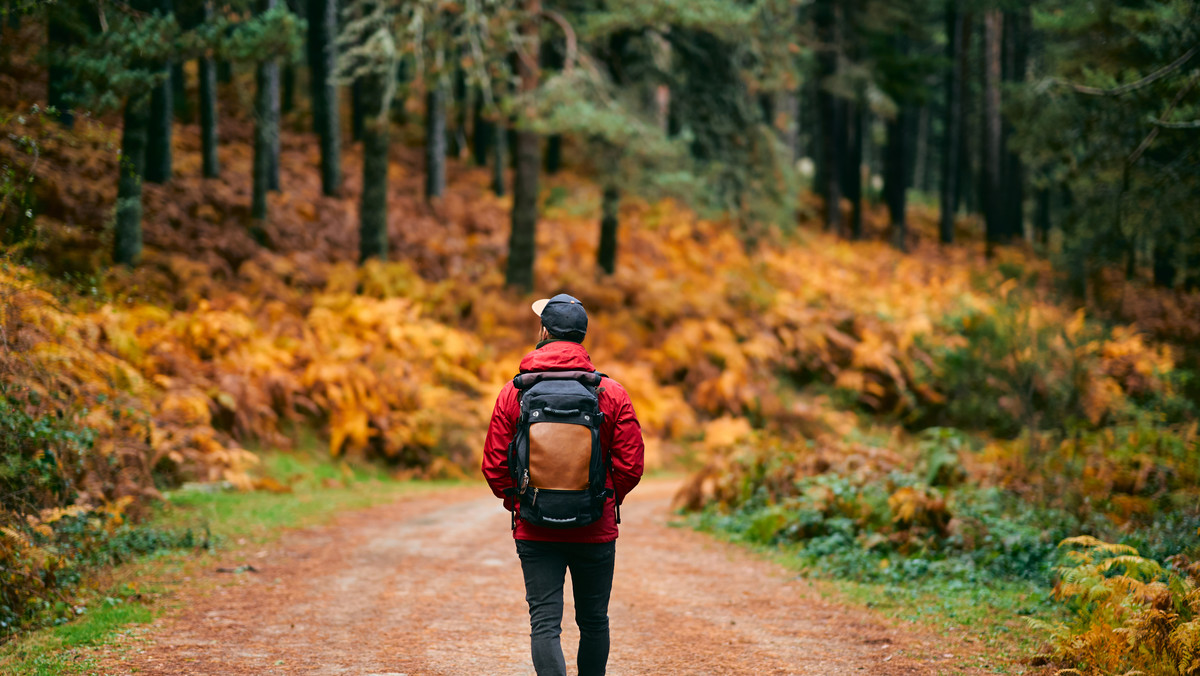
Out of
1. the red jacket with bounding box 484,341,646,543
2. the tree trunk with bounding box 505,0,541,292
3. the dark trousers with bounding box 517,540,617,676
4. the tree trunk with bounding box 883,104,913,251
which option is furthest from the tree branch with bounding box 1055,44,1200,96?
the tree trunk with bounding box 883,104,913,251

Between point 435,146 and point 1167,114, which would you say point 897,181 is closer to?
point 435,146

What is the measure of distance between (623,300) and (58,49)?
39.1 feet

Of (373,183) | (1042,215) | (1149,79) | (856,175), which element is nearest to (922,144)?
(1042,215)

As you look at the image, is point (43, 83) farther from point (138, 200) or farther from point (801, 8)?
point (801, 8)

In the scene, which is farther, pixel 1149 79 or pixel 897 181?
pixel 897 181

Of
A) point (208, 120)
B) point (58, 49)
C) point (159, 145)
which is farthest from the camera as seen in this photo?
point (208, 120)

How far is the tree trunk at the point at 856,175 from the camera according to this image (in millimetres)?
28656

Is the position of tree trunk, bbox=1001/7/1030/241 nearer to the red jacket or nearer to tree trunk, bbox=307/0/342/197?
tree trunk, bbox=307/0/342/197

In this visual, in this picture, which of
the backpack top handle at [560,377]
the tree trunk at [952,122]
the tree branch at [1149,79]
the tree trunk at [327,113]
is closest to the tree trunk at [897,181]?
the tree trunk at [952,122]

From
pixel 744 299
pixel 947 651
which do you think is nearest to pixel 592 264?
pixel 744 299

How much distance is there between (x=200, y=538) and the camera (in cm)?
798

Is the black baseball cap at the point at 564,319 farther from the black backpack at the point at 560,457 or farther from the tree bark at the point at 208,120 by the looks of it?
the tree bark at the point at 208,120

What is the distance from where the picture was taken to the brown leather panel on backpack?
3748 millimetres

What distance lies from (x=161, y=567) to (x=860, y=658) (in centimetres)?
544
